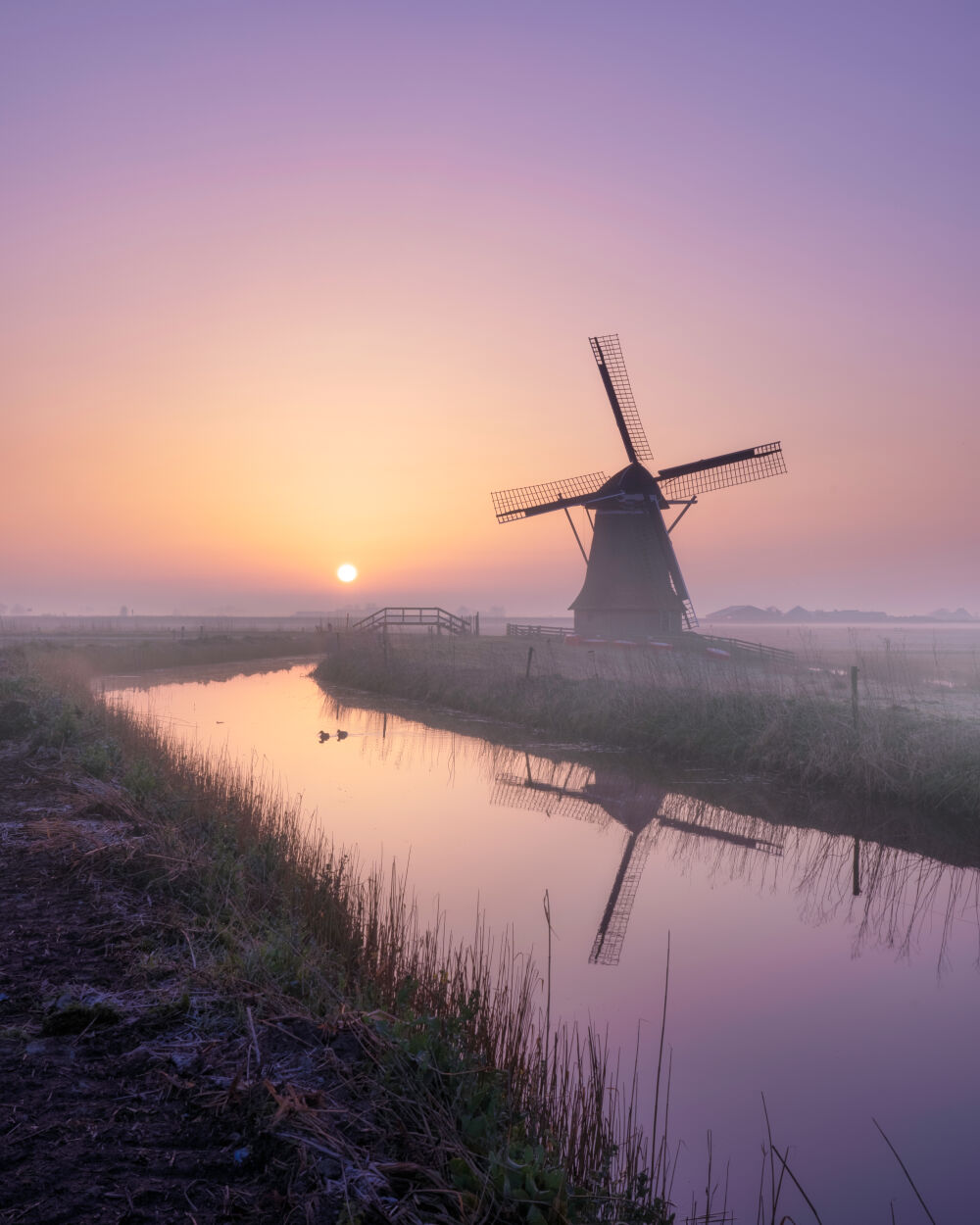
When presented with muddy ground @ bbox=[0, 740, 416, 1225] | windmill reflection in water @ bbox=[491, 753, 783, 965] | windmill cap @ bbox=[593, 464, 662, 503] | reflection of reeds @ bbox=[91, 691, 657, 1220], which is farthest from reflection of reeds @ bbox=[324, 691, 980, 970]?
windmill cap @ bbox=[593, 464, 662, 503]

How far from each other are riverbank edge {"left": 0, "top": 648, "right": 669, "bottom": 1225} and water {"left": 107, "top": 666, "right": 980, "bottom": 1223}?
79 cm

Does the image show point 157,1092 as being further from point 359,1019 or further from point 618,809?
point 618,809

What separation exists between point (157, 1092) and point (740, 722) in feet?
45.5

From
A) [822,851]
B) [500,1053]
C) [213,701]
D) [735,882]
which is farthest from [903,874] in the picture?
[213,701]

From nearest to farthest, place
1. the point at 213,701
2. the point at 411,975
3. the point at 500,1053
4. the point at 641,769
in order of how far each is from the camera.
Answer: the point at 500,1053 < the point at 411,975 < the point at 641,769 < the point at 213,701

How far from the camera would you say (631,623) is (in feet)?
105

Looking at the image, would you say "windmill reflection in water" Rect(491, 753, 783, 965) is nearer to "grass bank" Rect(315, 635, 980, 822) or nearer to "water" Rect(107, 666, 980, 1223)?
"water" Rect(107, 666, 980, 1223)

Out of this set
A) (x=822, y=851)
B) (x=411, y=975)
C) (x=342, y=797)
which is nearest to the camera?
(x=411, y=975)

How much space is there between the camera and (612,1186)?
382 centimetres

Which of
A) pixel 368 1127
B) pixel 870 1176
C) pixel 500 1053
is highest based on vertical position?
pixel 368 1127

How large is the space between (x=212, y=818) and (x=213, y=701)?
18.3 meters

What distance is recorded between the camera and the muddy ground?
2.88 metres

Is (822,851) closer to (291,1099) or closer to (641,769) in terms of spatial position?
(641,769)

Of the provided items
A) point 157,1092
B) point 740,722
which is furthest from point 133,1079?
point 740,722
